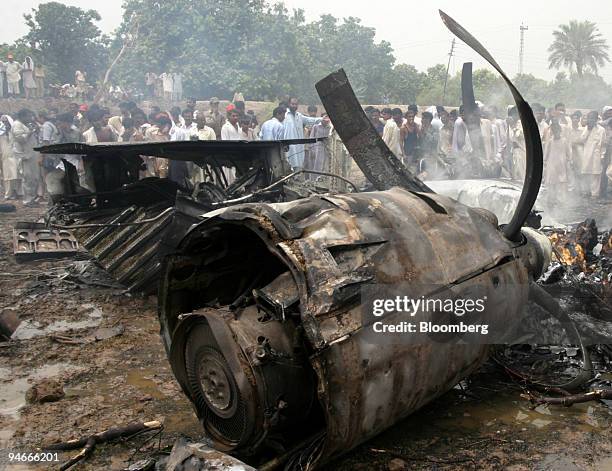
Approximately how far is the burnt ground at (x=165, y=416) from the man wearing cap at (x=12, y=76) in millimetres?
21195

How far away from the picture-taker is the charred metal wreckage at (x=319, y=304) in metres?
2.81

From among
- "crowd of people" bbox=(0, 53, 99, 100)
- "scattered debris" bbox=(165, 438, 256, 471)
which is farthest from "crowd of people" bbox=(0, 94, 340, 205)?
"scattered debris" bbox=(165, 438, 256, 471)

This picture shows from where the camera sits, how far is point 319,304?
2.74 m

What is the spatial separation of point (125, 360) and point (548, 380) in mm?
3629

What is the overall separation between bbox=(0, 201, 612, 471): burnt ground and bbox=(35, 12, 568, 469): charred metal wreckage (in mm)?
412

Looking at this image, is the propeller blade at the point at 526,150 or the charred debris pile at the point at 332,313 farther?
the propeller blade at the point at 526,150

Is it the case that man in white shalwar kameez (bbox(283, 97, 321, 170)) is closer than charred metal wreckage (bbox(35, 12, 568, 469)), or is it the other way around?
charred metal wreckage (bbox(35, 12, 568, 469))

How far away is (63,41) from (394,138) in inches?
900

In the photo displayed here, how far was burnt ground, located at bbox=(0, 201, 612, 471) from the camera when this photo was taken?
3402 millimetres

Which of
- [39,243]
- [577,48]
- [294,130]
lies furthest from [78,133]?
[577,48]

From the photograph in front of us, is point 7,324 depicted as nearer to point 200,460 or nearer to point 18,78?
point 200,460

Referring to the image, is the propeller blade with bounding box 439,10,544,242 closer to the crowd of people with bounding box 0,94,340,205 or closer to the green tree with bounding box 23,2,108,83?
the crowd of people with bounding box 0,94,340,205

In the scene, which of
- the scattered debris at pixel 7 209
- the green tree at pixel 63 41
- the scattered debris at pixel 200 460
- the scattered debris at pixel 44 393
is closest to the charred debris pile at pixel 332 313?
the scattered debris at pixel 200 460

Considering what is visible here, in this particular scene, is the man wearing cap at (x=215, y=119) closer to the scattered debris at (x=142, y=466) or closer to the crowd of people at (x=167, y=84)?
the crowd of people at (x=167, y=84)
